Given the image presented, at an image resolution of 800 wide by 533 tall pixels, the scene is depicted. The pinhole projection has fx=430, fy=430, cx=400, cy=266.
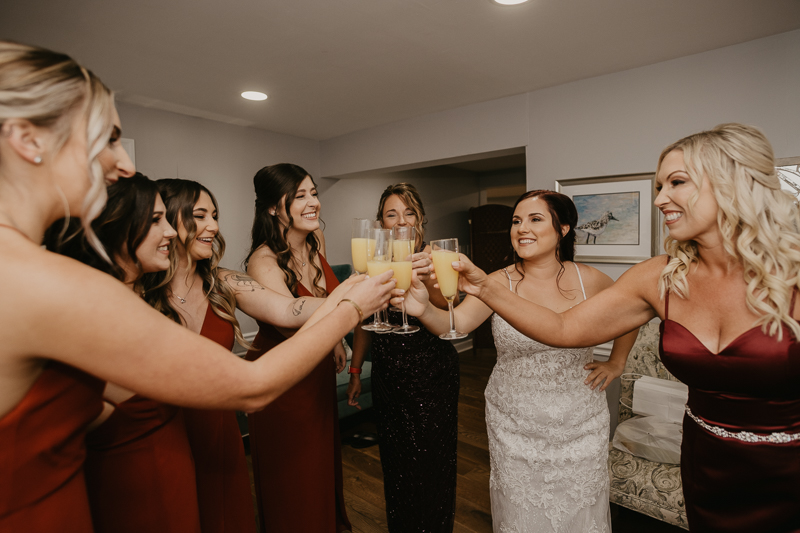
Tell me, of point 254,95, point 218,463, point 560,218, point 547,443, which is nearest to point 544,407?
point 547,443

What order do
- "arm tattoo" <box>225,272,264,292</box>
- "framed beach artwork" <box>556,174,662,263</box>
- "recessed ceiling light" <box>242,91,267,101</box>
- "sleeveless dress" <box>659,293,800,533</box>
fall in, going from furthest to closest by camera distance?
"recessed ceiling light" <box>242,91,267,101</box>, "framed beach artwork" <box>556,174,662,263</box>, "arm tattoo" <box>225,272,264,292</box>, "sleeveless dress" <box>659,293,800,533</box>

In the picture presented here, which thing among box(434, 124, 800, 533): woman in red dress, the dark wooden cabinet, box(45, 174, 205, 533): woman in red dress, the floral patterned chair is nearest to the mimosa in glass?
box(45, 174, 205, 533): woman in red dress

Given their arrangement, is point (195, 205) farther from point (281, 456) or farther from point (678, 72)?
point (678, 72)

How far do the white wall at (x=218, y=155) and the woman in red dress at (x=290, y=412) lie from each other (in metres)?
2.37

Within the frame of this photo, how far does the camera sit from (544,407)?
1.91m

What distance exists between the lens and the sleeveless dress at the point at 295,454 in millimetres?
1957

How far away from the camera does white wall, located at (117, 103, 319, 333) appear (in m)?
3.87

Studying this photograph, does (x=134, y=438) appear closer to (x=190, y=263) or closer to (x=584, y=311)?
(x=190, y=263)

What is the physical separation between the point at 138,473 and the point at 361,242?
3.26 feet

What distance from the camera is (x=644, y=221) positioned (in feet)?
10.5

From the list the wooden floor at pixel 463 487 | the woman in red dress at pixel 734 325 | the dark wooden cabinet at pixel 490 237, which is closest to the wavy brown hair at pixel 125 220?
the woman in red dress at pixel 734 325

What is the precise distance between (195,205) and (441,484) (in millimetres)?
1809

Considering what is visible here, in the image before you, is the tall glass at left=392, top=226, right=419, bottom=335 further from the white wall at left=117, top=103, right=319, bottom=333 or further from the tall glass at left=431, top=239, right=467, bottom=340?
the white wall at left=117, top=103, right=319, bottom=333

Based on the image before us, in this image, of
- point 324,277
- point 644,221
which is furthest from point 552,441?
point 644,221
